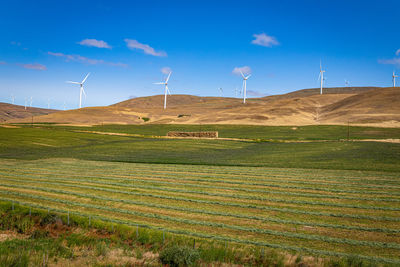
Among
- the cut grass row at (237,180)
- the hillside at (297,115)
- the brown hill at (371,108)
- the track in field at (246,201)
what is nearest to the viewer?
the track in field at (246,201)

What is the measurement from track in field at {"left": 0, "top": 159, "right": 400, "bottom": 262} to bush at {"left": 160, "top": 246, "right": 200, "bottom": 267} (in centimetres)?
217

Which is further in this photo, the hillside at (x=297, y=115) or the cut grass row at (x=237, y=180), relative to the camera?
the hillside at (x=297, y=115)

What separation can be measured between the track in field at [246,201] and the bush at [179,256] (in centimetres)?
217

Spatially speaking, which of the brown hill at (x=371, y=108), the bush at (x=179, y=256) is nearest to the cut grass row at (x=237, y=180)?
the bush at (x=179, y=256)

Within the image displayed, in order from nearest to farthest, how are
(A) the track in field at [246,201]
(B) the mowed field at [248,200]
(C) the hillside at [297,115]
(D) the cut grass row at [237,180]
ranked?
(B) the mowed field at [248,200] < (A) the track in field at [246,201] < (D) the cut grass row at [237,180] < (C) the hillside at [297,115]

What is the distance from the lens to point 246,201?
690 inches

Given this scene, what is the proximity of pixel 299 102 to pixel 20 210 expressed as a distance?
16166 cm

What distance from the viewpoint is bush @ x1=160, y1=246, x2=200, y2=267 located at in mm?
10000

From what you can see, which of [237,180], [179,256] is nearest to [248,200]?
[237,180]

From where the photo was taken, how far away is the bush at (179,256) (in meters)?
10.0

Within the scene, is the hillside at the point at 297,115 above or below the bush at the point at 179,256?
above

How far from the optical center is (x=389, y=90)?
144 metres

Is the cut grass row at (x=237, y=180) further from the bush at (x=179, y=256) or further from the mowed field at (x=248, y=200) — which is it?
the bush at (x=179, y=256)

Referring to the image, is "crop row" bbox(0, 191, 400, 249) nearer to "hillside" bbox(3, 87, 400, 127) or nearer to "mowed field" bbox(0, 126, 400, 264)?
"mowed field" bbox(0, 126, 400, 264)
